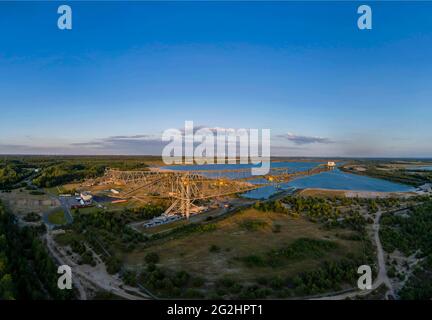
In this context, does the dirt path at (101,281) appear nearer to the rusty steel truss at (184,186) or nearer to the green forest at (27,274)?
the green forest at (27,274)

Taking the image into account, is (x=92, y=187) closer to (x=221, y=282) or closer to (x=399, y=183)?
(x=221, y=282)

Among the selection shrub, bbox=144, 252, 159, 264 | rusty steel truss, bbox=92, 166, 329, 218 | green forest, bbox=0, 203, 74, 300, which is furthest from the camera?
rusty steel truss, bbox=92, 166, 329, 218

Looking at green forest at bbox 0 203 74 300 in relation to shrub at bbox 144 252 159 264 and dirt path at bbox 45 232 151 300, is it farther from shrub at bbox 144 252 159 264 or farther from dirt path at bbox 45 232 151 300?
shrub at bbox 144 252 159 264

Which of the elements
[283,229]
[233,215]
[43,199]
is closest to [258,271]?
[283,229]

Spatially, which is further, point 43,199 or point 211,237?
point 43,199

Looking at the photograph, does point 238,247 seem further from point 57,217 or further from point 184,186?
point 57,217

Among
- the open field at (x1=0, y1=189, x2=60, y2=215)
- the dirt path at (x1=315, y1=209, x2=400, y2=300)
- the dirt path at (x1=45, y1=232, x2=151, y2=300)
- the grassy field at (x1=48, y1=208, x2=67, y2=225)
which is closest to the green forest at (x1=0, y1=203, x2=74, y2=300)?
the dirt path at (x1=45, y1=232, x2=151, y2=300)
